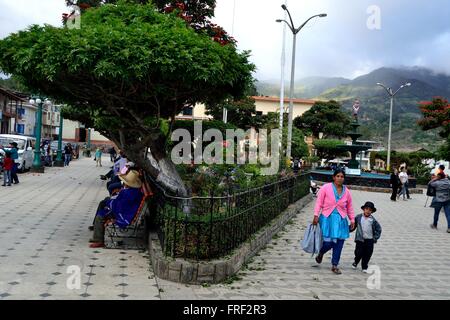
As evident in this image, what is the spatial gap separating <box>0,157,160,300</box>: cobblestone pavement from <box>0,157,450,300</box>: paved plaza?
12 mm

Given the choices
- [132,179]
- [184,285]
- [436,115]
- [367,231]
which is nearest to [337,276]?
[367,231]

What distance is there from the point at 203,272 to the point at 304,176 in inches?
486

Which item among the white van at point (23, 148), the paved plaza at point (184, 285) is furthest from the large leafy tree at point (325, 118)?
the paved plaza at point (184, 285)

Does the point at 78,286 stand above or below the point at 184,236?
below

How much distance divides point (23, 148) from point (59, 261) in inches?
792

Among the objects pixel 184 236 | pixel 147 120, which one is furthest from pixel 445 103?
pixel 184 236

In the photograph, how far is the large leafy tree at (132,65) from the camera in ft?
23.3

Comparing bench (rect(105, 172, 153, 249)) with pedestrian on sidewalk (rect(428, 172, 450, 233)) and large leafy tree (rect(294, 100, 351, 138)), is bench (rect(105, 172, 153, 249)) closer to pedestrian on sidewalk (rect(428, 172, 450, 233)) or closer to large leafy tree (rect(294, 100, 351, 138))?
pedestrian on sidewalk (rect(428, 172, 450, 233))

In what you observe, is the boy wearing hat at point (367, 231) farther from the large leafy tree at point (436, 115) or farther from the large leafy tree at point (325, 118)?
the large leafy tree at point (325, 118)

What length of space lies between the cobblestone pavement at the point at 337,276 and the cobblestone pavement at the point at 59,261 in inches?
26.1

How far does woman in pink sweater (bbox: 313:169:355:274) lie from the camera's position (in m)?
7.38

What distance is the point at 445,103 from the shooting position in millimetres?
29984

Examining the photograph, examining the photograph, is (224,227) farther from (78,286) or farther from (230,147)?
(230,147)
